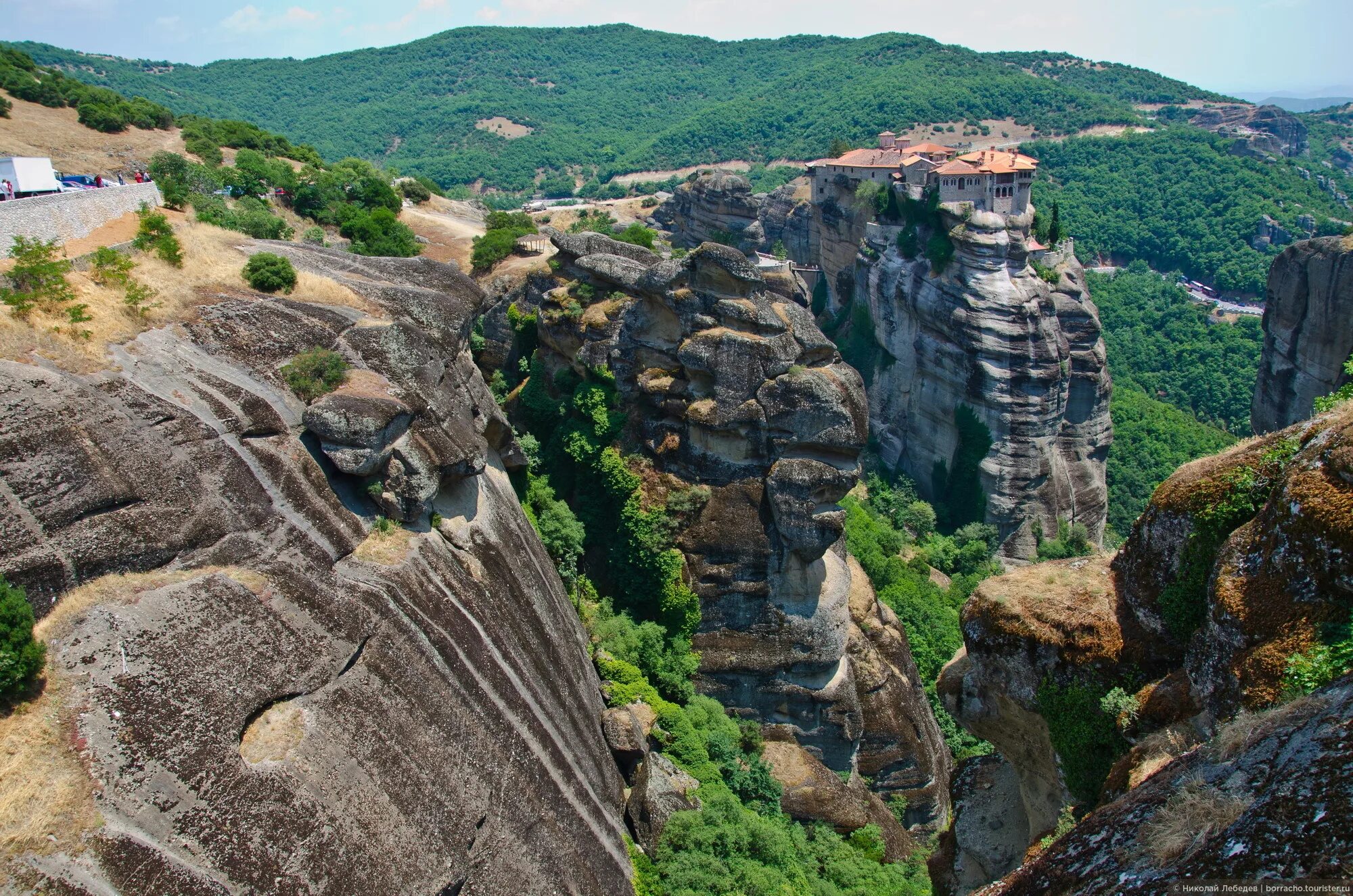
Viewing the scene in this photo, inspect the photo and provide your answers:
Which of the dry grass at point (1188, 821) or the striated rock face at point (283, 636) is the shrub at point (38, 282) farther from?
the dry grass at point (1188, 821)

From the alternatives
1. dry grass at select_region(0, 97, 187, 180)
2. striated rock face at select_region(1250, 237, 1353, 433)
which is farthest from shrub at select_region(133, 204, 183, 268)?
striated rock face at select_region(1250, 237, 1353, 433)

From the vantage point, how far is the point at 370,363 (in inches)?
789

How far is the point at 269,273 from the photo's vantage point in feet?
68.9

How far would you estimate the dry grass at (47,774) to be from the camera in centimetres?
1015

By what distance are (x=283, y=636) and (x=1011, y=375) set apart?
1781 inches

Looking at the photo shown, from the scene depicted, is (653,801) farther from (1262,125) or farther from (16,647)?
(1262,125)

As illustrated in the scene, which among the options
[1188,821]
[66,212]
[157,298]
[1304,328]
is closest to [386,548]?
[157,298]

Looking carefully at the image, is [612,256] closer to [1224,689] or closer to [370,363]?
[370,363]

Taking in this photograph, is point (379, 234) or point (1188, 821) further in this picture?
point (379, 234)

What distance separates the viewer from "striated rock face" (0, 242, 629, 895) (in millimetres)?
11695

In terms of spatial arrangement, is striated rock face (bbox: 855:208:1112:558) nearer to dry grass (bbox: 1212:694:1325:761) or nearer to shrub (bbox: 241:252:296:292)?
shrub (bbox: 241:252:296:292)

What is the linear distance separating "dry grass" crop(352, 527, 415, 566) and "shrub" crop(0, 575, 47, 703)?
578 cm

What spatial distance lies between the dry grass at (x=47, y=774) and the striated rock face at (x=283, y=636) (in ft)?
0.23

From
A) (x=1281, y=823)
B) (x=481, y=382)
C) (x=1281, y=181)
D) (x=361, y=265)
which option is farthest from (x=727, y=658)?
(x=1281, y=181)
